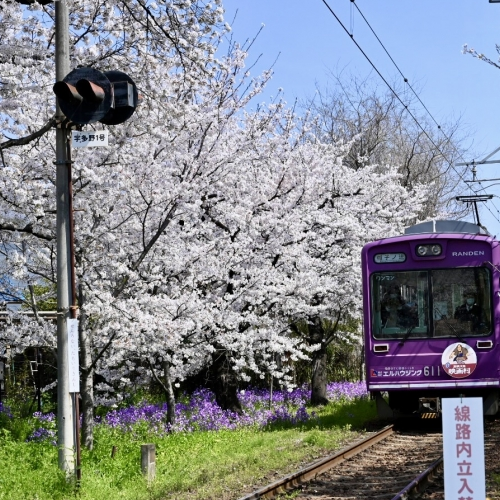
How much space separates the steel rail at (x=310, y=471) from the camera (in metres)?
8.47

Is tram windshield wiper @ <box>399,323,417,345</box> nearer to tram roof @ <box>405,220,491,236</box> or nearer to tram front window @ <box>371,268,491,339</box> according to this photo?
tram front window @ <box>371,268,491,339</box>

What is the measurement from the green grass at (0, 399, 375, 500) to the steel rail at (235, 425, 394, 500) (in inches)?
13.9

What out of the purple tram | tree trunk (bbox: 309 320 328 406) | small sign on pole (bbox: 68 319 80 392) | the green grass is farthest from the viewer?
tree trunk (bbox: 309 320 328 406)

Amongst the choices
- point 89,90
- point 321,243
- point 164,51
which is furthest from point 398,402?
point 89,90

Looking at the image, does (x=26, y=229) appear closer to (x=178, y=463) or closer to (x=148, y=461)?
(x=148, y=461)

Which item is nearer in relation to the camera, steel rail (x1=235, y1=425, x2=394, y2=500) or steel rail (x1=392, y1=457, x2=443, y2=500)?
steel rail (x1=392, y1=457, x2=443, y2=500)

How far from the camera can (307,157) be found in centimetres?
1884

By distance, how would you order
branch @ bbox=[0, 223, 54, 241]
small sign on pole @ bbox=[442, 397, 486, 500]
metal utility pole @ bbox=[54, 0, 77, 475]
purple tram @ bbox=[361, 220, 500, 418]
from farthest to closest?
purple tram @ bbox=[361, 220, 500, 418] → branch @ bbox=[0, 223, 54, 241] → metal utility pole @ bbox=[54, 0, 77, 475] → small sign on pole @ bbox=[442, 397, 486, 500]

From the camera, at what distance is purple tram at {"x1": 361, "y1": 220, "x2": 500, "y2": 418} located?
13.7 metres

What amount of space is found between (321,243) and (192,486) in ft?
33.2

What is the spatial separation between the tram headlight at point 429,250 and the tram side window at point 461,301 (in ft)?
0.96

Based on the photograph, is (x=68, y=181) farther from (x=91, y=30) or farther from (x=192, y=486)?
(x=192, y=486)

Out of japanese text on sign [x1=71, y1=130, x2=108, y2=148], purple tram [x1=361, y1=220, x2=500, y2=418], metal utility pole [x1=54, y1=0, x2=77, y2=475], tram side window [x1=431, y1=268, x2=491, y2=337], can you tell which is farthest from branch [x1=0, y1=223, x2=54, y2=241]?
tram side window [x1=431, y1=268, x2=491, y2=337]

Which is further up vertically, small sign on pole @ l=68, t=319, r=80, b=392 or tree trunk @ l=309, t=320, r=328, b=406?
small sign on pole @ l=68, t=319, r=80, b=392
